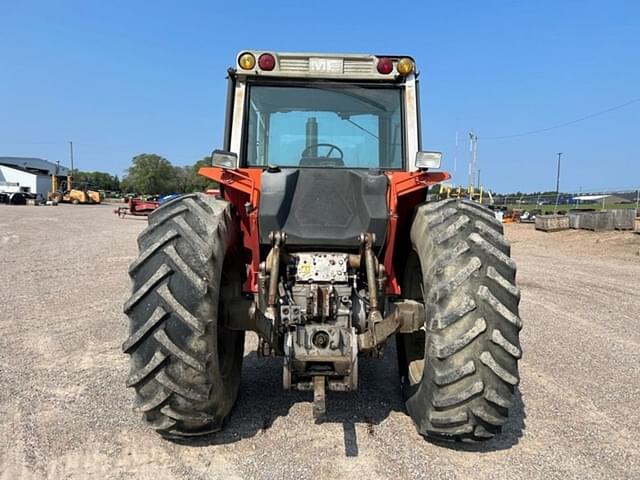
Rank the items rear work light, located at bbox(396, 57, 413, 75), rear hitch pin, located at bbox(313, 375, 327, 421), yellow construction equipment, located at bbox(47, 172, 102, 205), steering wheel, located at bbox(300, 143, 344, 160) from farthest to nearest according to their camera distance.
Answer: yellow construction equipment, located at bbox(47, 172, 102, 205), steering wheel, located at bbox(300, 143, 344, 160), rear work light, located at bbox(396, 57, 413, 75), rear hitch pin, located at bbox(313, 375, 327, 421)

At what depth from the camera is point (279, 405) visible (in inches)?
159

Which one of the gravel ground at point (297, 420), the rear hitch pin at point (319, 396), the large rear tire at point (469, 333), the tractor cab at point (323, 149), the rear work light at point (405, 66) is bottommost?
the gravel ground at point (297, 420)

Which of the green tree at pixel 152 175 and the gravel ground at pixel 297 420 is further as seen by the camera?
the green tree at pixel 152 175

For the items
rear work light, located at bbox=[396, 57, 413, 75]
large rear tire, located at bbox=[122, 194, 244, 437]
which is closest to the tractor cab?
rear work light, located at bbox=[396, 57, 413, 75]

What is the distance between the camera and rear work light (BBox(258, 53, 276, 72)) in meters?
4.21

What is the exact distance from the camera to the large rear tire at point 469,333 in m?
2.97

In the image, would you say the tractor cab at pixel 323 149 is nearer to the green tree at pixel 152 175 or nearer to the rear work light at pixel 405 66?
the rear work light at pixel 405 66

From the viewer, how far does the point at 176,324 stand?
2.99 meters

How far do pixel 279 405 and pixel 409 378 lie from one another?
3.41 feet

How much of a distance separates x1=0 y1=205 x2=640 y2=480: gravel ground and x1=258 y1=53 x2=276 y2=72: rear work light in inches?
104

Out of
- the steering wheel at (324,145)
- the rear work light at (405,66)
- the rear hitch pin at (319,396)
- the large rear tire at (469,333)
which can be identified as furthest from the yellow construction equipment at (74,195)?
the large rear tire at (469,333)

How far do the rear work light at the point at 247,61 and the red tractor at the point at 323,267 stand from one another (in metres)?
0.01

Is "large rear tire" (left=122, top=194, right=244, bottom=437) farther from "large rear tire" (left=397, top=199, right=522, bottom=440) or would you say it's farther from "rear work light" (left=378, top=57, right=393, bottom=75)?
"rear work light" (left=378, top=57, right=393, bottom=75)

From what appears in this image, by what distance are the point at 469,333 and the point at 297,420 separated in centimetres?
152
